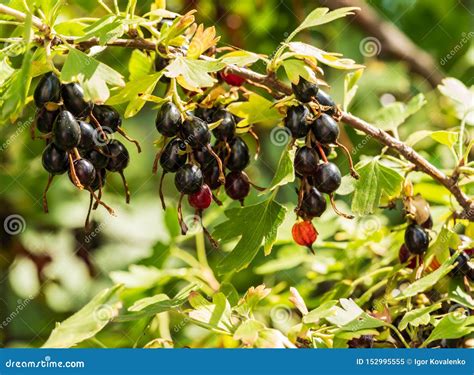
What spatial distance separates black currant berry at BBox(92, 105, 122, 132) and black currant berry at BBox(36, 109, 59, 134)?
2.9 inches

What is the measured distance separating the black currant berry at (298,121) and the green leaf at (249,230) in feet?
0.57

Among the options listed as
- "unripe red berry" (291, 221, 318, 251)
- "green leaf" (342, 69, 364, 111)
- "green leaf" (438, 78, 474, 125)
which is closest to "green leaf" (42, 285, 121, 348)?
"unripe red berry" (291, 221, 318, 251)

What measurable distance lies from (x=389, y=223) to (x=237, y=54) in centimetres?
108

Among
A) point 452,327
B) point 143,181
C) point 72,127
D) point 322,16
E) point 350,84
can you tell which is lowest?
point 143,181

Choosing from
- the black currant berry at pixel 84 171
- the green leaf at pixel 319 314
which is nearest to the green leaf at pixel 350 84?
Answer: the green leaf at pixel 319 314

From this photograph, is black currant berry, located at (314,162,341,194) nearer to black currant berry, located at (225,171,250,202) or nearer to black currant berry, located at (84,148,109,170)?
black currant berry, located at (225,171,250,202)

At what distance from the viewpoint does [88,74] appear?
1228 millimetres

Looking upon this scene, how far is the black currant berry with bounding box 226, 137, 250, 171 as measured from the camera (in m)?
1.45

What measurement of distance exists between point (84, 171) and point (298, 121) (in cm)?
39

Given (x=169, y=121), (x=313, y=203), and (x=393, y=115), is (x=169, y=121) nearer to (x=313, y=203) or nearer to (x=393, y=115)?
(x=313, y=203)

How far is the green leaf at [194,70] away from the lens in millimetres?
1269

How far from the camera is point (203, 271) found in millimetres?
1988

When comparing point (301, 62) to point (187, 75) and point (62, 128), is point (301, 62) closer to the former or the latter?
point (187, 75)

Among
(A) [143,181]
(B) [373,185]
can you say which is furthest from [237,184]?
(A) [143,181]
